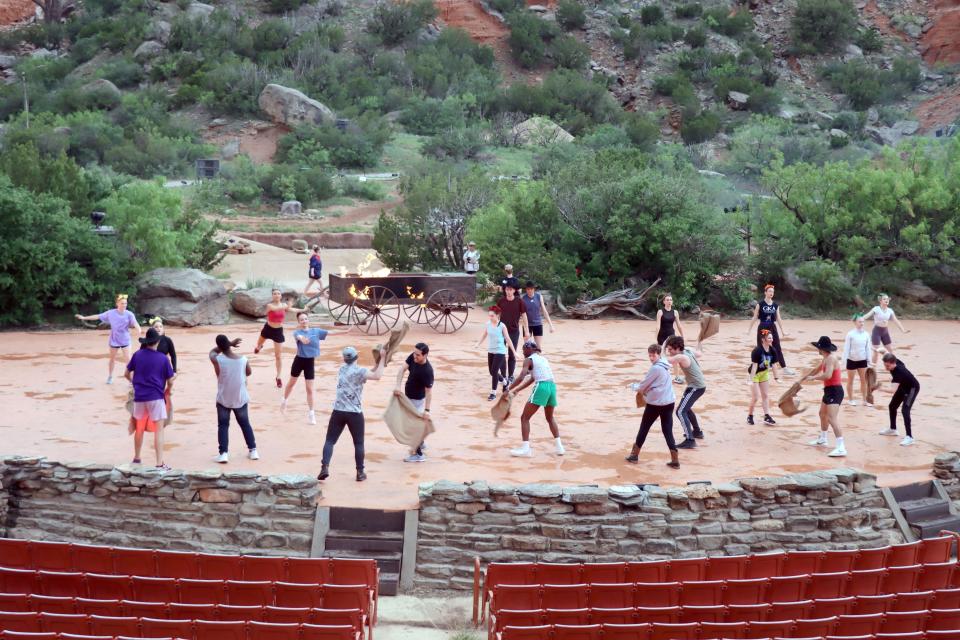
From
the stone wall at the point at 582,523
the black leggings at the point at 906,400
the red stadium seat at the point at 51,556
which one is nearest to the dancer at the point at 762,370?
the black leggings at the point at 906,400

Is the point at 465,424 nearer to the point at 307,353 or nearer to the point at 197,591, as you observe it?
the point at 307,353

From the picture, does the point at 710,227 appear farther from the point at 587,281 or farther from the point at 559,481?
the point at 559,481

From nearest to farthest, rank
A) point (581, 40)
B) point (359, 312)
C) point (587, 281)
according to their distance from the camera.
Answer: point (359, 312) < point (587, 281) < point (581, 40)

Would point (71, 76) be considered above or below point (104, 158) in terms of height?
above

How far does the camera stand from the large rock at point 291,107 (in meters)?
51.5

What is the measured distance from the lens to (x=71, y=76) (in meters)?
60.1

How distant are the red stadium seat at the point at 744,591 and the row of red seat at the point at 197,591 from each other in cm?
287

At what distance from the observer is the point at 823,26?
66562 millimetres

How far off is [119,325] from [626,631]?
1047cm

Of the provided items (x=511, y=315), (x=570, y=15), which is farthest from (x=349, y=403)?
(x=570, y=15)

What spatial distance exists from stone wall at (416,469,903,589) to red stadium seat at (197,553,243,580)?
88.2 inches

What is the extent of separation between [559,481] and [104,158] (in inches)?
1535

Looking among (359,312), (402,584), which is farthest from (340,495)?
(359,312)

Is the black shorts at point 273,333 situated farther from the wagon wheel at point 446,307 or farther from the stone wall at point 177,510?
the wagon wheel at point 446,307
